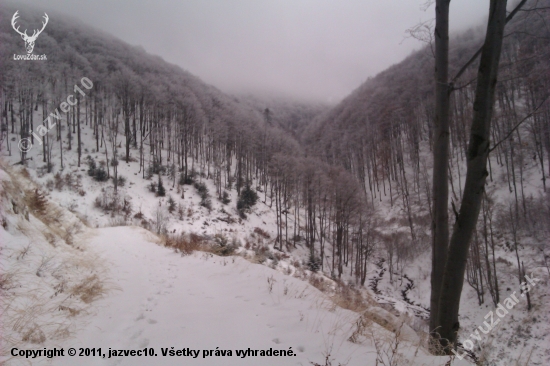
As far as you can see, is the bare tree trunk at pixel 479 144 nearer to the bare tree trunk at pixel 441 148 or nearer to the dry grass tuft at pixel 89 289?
the bare tree trunk at pixel 441 148

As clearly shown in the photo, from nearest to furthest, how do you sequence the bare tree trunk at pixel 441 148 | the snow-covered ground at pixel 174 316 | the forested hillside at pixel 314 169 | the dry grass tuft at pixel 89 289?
the snow-covered ground at pixel 174 316 → the bare tree trunk at pixel 441 148 → the dry grass tuft at pixel 89 289 → the forested hillside at pixel 314 169

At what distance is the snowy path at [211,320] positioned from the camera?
2.52 meters

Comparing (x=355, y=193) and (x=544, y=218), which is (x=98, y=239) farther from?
(x=544, y=218)

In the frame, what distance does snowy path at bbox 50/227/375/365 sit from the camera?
2516 mm

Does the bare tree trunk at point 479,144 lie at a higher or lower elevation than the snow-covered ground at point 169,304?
higher

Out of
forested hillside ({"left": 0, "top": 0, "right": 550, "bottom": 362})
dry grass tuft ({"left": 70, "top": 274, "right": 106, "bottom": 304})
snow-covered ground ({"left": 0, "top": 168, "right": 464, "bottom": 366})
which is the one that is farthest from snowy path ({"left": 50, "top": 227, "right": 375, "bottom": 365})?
forested hillside ({"left": 0, "top": 0, "right": 550, "bottom": 362})

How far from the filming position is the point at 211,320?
128 inches

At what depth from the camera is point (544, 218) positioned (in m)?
18.8

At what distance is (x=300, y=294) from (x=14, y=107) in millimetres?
46981

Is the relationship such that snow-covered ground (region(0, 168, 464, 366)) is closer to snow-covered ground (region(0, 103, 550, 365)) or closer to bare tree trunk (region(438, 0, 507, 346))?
snow-covered ground (region(0, 103, 550, 365))

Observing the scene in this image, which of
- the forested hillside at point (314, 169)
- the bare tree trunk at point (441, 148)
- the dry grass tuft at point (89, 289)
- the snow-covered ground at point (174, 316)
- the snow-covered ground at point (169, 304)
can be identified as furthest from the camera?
the forested hillside at point (314, 169)

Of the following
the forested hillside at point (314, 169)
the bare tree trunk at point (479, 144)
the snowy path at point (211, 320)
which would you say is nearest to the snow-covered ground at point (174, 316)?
the snowy path at point (211, 320)

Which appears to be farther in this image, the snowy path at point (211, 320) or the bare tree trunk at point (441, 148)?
the bare tree trunk at point (441, 148)

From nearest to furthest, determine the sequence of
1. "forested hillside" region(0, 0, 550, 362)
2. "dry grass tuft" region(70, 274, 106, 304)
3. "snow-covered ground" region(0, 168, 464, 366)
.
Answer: "snow-covered ground" region(0, 168, 464, 366)
"dry grass tuft" region(70, 274, 106, 304)
"forested hillside" region(0, 0, 550, 362)
